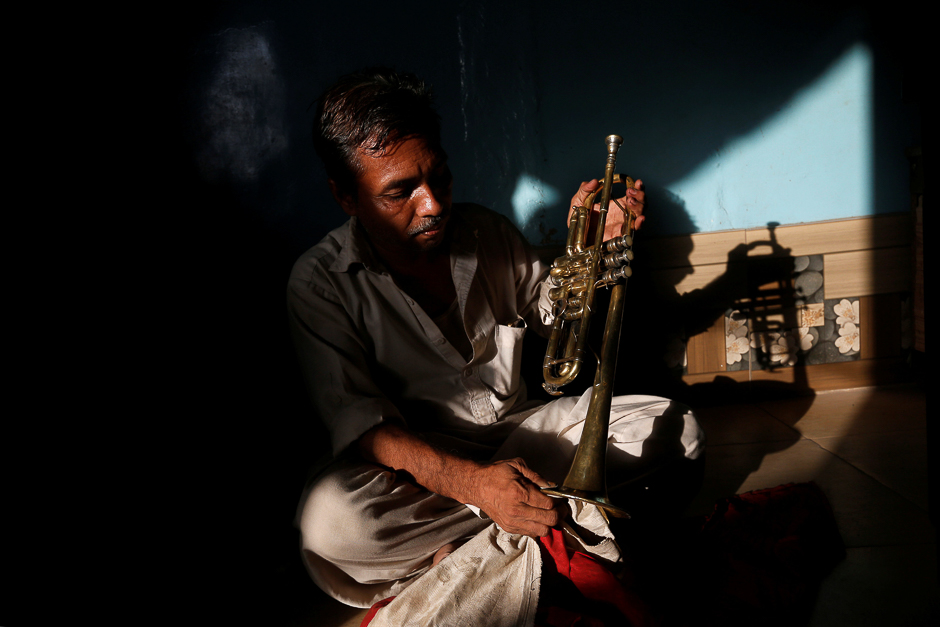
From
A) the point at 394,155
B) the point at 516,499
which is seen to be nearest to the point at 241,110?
the point at 394,155

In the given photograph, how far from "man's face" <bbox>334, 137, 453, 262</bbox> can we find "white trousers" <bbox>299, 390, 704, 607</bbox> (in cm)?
68

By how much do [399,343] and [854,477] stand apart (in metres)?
1.58

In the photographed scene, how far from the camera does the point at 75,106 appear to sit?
6.72ft

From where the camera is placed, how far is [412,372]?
5.88 ft

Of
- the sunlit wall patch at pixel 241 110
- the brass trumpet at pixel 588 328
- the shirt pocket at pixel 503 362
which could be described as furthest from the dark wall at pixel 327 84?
the brass trumpet at pixel 588 328

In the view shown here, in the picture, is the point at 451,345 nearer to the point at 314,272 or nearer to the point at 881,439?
the point at 314,272

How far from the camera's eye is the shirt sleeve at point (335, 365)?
157cm

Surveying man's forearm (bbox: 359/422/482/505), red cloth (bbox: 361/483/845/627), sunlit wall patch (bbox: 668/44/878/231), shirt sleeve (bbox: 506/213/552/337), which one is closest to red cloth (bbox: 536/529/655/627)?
red cloth (bbox: 361/483/845/627)

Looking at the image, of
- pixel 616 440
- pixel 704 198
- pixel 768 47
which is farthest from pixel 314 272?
pixel 768 47

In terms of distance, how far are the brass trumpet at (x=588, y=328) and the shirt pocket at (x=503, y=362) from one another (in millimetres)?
264

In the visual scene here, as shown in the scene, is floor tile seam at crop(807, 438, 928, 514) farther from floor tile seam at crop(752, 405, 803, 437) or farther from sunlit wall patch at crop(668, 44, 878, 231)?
sunlit wall patch at crop(668, 44, 878, 231)

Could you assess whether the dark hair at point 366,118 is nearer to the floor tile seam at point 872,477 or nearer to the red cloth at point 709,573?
the red cloth at point 709,573

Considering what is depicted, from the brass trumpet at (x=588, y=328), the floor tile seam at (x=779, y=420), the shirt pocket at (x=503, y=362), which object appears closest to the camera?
the brass trumpet at (x=588, y=328)

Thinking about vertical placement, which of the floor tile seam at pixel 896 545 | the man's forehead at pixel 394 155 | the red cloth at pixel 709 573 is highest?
the man's forehead at pixel 394 155
